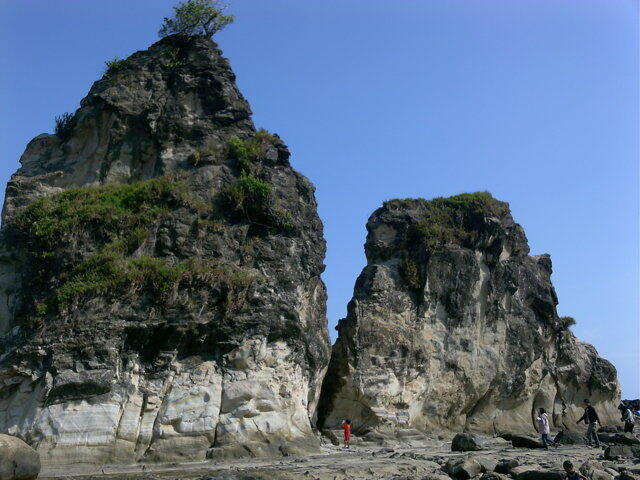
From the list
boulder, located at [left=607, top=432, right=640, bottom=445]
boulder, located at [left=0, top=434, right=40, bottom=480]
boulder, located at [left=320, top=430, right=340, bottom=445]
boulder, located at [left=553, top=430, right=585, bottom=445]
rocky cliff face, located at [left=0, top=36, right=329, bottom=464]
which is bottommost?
A: boulder, located at [left=0, top=434, right=40, bottom=480]

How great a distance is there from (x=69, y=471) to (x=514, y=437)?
46.8 feet

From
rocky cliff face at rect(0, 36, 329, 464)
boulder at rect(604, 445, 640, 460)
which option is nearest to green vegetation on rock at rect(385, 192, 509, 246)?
rocky cliff face at rect(0, 36, 329, 464)

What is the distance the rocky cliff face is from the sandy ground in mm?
706

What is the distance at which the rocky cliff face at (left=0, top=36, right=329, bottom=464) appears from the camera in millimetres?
18609

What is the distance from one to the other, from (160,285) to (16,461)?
7011mm

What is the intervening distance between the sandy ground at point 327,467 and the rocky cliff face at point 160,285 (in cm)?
71

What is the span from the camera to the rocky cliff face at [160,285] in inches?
733

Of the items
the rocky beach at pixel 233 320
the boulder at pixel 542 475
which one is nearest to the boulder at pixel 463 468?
the rocky beach at pixel 233 320

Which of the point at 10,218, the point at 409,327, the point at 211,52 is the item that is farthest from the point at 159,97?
the point at 409,327

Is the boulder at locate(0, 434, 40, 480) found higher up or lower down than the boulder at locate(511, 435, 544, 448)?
lower down

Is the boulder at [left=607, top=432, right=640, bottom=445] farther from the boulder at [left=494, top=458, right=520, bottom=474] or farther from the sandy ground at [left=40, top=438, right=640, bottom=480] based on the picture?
the boulder at [left=494, top=458, right=520, bottom=474]

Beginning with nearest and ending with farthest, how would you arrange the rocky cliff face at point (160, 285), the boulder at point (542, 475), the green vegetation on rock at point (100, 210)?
the boulder at point (542, 475) → the rocky cliff face at point (160, 285) → the green vegetation on rock at point (100, 210)

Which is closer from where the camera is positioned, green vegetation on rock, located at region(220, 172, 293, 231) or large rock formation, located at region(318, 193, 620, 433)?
green vegetation on rock, located at region(220, 172, 293, 231)

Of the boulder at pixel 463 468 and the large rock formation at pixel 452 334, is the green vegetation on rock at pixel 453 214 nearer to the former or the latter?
the large rock formation at pixel 452 334
